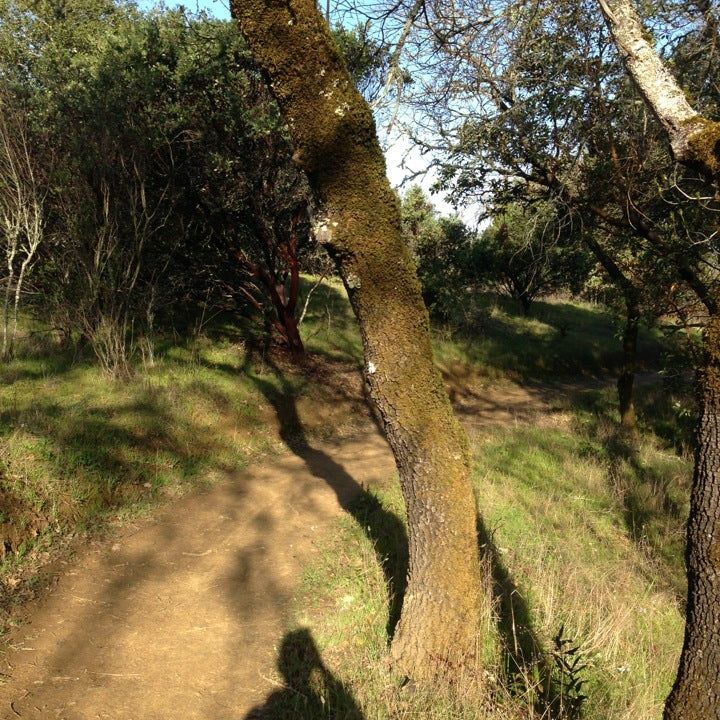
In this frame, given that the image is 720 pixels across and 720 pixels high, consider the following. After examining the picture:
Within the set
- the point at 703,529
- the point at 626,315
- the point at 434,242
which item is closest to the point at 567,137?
the point at 626,315

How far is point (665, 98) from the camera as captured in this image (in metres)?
2.91

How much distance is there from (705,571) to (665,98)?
2.27m

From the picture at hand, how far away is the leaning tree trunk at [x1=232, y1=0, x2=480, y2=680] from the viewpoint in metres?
3.11

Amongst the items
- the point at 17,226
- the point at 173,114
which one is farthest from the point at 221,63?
the point at 17,226

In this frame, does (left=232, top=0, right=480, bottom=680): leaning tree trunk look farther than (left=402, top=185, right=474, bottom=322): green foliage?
No

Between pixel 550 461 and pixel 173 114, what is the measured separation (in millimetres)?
8186

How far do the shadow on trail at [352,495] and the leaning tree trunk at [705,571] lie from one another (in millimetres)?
2152

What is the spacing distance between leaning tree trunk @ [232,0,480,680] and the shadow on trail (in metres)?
0.82

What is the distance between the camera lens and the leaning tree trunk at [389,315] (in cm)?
311

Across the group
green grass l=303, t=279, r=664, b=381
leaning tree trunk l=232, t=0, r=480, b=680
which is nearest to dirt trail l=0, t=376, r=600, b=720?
Answer: leaning tree trunk l=232, t=0, r=480, b=680

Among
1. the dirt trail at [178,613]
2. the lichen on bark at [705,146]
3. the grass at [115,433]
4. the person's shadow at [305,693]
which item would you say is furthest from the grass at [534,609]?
the lichen on bark at [705,146]

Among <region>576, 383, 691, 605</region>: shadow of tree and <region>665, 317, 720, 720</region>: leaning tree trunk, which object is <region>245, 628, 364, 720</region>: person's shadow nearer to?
<region>665, 317, 720, 720</region>: leaning tree trunk

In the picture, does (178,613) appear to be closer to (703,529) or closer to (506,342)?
(703,529)

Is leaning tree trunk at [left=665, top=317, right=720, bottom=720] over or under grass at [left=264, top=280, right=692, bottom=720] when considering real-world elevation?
over
